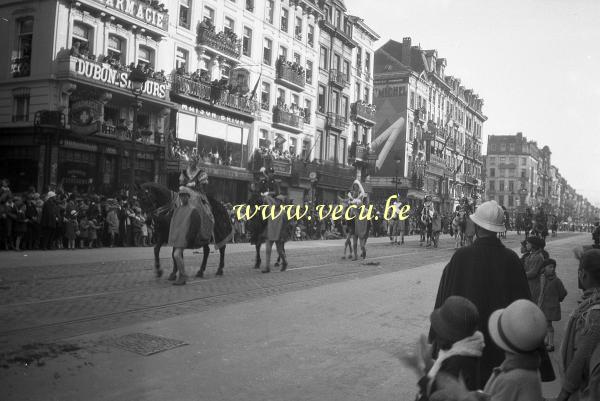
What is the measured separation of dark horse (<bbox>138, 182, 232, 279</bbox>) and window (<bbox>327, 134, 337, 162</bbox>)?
37458 millimetres

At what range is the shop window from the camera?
2580cm

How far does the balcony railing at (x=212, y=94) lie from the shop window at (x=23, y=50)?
7223 mm

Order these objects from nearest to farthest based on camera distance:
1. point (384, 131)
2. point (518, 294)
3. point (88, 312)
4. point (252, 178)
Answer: point (518, 294)
point (88, 312)
point (252, 178)
point (384, 131)

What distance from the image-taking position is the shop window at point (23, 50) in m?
25.8

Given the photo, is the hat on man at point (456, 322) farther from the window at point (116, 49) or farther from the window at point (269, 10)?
the window at point (269, 10)

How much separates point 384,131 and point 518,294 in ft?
195

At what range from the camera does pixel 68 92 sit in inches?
996

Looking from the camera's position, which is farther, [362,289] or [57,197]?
[57,197]

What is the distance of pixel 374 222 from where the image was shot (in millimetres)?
41062

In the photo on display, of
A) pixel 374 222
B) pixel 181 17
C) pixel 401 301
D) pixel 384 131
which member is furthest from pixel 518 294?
pixel 384 131

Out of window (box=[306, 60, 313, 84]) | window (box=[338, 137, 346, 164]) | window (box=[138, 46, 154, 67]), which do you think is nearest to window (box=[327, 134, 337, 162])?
window (box=[338, 137, 346, 164])

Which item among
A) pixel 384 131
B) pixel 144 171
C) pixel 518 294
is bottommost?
pixel 518 294

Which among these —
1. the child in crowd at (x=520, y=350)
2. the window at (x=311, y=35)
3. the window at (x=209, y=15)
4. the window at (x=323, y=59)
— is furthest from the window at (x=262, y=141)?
the child in crowd at (x=520, y=350)

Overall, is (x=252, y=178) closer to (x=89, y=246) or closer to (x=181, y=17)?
(x=181, y=17)
